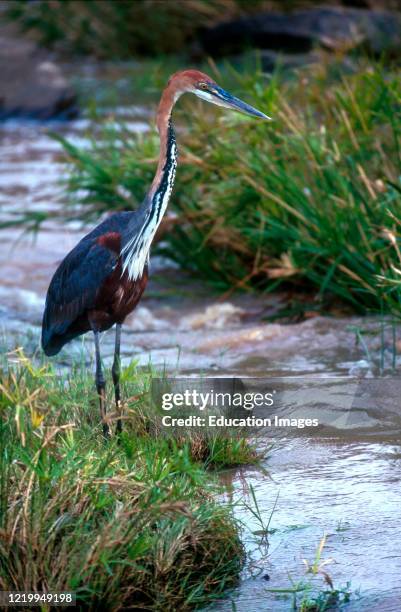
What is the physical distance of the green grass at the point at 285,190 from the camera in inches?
268

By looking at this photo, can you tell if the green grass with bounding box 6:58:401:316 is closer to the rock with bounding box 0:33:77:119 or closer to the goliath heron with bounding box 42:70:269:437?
the goliath heron with bounding box 42:70:269:437

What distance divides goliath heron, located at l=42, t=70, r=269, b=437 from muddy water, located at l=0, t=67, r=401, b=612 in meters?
0.23

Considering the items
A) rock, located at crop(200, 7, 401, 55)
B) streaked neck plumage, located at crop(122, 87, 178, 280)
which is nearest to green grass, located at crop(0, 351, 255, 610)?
streaked neck plumage, located at crop(122, 87, 178, 280)

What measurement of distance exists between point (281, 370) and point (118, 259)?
1410 millimetres

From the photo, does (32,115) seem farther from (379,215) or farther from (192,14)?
(379,215)

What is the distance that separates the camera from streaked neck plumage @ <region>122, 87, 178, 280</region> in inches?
203

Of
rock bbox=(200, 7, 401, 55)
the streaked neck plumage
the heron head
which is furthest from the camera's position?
rock bbox=(200, 7, 401, 55)

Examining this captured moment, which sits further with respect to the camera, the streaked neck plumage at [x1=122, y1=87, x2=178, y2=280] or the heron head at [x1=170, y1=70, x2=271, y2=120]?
the heron head at [x1=170, y1=70, x2=271, y2=120]

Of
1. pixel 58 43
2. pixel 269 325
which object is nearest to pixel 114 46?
pixel 58 43

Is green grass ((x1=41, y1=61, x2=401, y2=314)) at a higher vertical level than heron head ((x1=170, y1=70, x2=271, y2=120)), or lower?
lower

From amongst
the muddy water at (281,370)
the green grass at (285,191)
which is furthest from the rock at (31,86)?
the green grass at (285,191)

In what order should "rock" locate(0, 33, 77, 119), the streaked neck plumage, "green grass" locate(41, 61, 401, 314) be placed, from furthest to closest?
"rock" locate(0, 33, 77, 119) → "green grass" locate(41, 61, 401, 314) → the streaked neck plumage

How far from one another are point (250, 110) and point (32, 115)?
13.3 metres

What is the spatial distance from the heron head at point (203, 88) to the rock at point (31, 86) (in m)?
12.7
